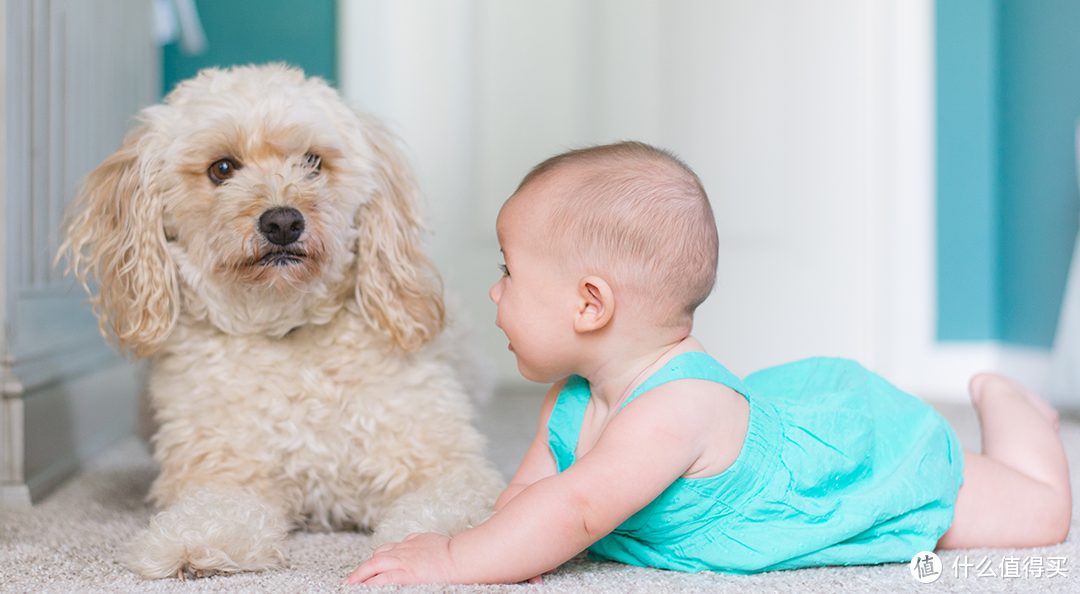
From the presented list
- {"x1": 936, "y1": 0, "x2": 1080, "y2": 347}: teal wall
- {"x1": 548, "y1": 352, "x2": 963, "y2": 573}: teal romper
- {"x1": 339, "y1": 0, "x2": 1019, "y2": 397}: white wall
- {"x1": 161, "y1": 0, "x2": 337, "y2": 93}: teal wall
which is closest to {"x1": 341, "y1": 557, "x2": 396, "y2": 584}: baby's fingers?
{"x1": 548, "y1": 352, "x2": 963, "y2": 573}: teal romper

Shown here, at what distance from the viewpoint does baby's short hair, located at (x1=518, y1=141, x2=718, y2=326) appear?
0.95 meters

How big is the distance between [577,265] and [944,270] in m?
2.66

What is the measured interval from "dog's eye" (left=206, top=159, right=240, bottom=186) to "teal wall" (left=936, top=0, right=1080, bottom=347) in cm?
270

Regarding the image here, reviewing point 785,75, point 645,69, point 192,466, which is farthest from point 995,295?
point 192,466

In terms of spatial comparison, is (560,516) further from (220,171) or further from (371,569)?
(220,171)

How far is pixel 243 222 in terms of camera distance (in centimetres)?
114

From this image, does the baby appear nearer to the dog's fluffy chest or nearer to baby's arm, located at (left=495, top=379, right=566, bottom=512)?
baby's arm, located at (left=495, top=379, right=566, bottom=512)

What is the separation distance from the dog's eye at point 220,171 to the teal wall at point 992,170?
2.70 meters

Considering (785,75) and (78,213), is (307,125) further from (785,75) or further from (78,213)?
(785,75)

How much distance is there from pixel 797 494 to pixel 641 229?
0.37 meters

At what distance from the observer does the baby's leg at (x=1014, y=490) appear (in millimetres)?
1098

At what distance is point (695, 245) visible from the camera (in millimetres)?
967

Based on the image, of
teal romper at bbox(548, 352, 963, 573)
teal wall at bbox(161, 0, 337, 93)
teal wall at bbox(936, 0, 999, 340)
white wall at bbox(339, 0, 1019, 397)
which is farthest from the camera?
teal wall at bbox(936, 0, 999, 340)

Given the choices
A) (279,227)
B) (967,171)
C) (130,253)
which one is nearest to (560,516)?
(279,227)
